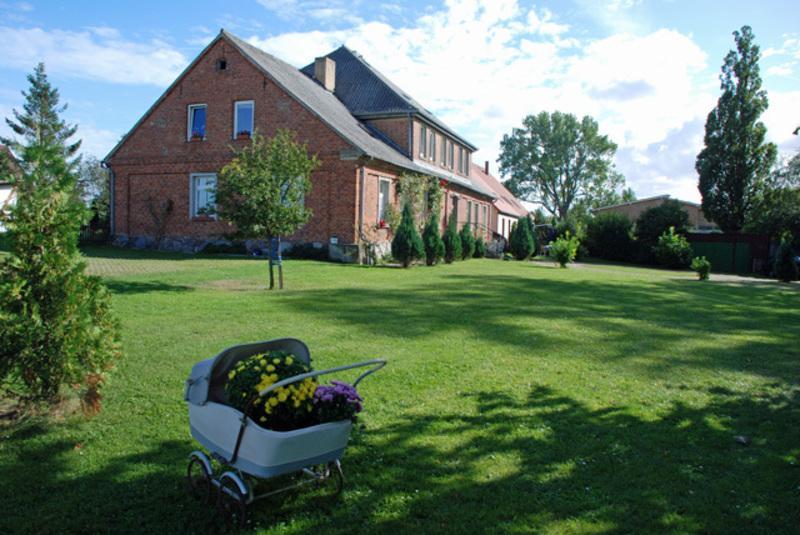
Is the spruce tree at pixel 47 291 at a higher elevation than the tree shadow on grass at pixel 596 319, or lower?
higher

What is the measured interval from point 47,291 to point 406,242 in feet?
51.9

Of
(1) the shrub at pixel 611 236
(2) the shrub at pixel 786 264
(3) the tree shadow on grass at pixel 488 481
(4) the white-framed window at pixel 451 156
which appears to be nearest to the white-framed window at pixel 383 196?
(4) the white-framed window at pixel 451 156

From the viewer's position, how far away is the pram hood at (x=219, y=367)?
11.6ft

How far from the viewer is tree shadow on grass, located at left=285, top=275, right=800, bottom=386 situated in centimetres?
750

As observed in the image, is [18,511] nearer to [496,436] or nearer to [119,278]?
[496,436]

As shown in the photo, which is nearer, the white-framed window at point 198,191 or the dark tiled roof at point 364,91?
the white-framed window at point 198,191

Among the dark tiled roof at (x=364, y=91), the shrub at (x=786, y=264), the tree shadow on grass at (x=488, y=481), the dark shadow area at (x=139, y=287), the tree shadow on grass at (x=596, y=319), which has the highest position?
the dark tiled roof at (x=364, y=91)

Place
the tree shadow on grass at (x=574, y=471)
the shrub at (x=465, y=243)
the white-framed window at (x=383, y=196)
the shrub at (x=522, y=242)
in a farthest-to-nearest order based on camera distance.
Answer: the shrub at (x=522, y=242) < the shrub at (x=465, y=243) < the white-framed window at (x=383, y=196) < the tree shadow on grass at (x=574, y=471)

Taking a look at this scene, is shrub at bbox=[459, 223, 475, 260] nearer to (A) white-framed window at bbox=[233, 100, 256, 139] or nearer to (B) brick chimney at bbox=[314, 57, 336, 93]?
(B) brick chimney at bbox=[314, 57, 336, 93]

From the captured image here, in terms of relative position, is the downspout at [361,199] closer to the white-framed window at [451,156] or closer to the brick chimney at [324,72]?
the brick chimney at [324,72]

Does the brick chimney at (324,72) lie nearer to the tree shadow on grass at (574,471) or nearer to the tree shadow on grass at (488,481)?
the tree shadow on grass at (574,471)

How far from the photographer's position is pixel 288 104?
22.2 meters

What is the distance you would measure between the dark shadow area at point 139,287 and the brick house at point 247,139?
8105 mm

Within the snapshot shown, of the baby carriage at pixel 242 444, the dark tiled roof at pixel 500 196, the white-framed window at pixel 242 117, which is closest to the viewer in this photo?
the baby carriage at pixel 242 444
